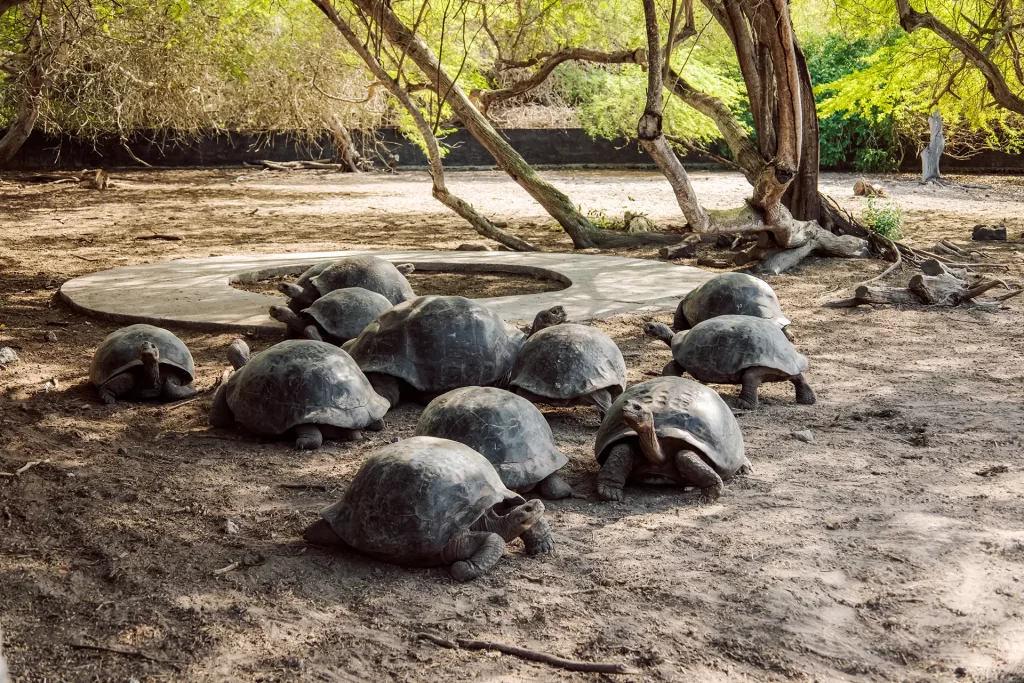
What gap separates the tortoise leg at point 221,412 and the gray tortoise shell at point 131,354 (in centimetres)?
73

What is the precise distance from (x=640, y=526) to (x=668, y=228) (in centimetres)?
1142

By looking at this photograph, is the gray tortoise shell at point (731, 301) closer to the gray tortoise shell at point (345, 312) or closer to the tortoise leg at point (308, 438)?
the gray tortoise shell at point (345, 312)

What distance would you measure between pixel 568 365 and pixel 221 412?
1964 millimetres

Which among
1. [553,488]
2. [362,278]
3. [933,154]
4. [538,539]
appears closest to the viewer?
[538,539]

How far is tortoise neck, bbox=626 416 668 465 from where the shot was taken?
14.4 ft

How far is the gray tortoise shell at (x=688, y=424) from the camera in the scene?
4.61 metres

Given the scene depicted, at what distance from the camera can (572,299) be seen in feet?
29.8

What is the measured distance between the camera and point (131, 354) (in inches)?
244

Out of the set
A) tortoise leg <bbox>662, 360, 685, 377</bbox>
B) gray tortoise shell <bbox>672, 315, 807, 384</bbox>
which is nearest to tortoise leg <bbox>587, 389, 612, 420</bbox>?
gray tortoise shell <bbox>672, 315, 807, 384</bbox>

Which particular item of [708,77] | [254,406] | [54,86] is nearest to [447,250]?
[254,406]

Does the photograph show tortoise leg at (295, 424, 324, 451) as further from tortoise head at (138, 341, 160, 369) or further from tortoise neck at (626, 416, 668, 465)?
tortoise neck at (626, 416, 668, 465)

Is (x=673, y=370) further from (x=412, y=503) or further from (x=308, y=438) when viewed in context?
(x=412, y=503)

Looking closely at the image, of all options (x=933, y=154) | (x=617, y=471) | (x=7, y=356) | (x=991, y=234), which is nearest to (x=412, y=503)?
(x=617, y=471)

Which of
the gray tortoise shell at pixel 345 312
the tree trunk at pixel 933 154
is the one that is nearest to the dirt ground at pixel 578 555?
the gray tortoise shell at pixel 345 312
